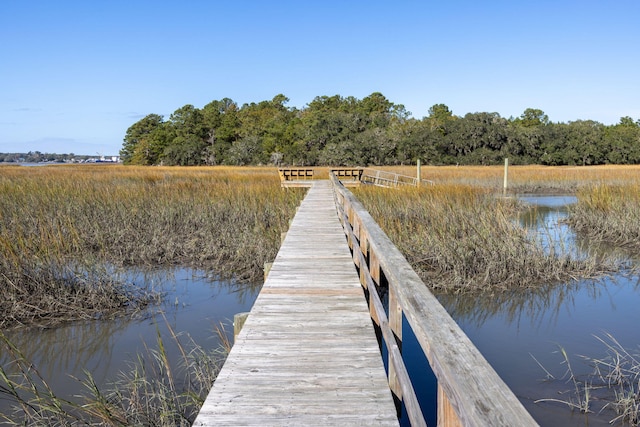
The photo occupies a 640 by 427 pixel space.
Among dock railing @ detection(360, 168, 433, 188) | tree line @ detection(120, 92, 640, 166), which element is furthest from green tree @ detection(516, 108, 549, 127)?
dock railing @ detection(360, 168, 433, 188)

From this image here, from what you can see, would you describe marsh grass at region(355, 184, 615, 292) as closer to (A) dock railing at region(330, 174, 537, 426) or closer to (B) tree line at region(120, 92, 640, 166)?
(A) dock railing at region(330, 174, 537, 426)

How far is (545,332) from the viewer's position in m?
5.43

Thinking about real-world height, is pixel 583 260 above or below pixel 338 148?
below

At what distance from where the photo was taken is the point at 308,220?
841 cm

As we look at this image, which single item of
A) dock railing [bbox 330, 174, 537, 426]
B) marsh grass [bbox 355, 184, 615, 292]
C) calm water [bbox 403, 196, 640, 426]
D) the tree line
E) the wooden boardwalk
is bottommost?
calm water [bbox 403, 196, 640, 426]

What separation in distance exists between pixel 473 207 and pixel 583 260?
292cm

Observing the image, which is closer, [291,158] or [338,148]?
[338,148]

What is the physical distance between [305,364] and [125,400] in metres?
1.97

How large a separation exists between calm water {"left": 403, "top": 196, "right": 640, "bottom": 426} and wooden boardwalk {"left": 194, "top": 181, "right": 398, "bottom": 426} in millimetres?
1233

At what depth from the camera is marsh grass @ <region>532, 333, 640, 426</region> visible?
11.5 ft

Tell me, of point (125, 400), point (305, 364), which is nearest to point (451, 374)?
point (305, 364)

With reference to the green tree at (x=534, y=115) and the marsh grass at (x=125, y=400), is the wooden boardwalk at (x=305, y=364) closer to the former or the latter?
the marsh grass at (x=125, y=400)

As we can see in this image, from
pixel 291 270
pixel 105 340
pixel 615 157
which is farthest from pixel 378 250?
pixel 615 157

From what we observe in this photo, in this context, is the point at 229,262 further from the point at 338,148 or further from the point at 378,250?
the point at 338,148
